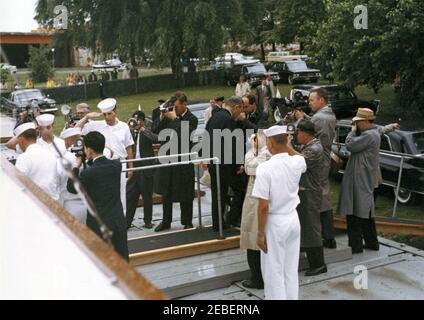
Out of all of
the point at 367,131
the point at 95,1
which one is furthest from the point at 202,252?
the point at 95,1

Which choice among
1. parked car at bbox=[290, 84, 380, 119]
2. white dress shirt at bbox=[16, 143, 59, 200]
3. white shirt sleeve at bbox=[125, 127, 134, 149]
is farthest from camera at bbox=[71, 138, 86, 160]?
parked car at bbox=[290, 84, 380, 119]

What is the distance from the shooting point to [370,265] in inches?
240

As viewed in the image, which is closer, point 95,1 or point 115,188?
point 115,188

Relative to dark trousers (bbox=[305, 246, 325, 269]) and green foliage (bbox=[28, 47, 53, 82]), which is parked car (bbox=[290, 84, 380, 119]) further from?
green foliage (bbox=[28, 47, 53, 82])

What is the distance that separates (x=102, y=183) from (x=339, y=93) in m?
13.6

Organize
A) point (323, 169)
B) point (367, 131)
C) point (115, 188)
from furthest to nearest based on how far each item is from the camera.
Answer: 1. point (367, 131)
2. point (323, 169)
3. point (115, 188)

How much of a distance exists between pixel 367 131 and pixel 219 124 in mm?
1669

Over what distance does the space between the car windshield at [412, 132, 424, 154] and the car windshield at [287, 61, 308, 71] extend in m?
20.1

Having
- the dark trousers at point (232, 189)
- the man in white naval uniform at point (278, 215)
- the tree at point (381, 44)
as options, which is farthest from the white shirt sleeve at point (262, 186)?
the tree at point (381, 44)

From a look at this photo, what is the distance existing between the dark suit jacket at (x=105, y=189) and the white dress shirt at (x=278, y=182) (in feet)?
3.95

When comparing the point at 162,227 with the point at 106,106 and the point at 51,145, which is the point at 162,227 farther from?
the point at 51,145

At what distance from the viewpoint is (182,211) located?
273 inches

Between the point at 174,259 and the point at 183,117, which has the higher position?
the point at 183,117

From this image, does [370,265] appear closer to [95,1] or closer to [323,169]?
[323,169]
